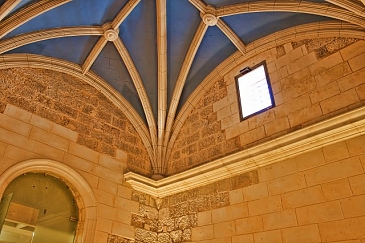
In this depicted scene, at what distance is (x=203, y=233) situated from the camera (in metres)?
5.06

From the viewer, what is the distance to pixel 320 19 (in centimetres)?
515

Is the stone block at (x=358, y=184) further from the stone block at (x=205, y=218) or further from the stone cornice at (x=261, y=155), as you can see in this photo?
the stone block at (x=205, y=218)

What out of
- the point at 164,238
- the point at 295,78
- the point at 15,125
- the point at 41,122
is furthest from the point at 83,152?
the point at 295,78

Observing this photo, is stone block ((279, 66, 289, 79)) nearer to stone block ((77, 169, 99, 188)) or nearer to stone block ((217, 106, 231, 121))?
stone block ((217, 106, 231, 121))

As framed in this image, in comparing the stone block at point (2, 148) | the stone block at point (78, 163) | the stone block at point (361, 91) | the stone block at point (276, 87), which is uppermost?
the stone block at point (276, 87)

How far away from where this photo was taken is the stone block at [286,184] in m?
4.35

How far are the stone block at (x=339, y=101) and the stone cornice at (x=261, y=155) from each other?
345 millimetres

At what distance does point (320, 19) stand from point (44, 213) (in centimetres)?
532

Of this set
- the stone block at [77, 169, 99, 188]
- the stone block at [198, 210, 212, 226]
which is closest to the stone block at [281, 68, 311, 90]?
the stone block at [198, 210, 212, 226]

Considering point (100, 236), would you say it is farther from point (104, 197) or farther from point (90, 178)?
point (90, 178)

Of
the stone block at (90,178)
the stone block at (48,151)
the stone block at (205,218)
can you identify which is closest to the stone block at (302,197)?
the stone block at (205,218)

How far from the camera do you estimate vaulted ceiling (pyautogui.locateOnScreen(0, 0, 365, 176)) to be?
4.96 m

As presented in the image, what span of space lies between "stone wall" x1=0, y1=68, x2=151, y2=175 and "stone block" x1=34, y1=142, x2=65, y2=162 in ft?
1.29

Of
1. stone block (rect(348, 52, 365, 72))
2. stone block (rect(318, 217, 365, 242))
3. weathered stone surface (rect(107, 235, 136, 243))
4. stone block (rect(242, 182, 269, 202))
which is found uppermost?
stone block (rect(348, 52, 365, 72))
